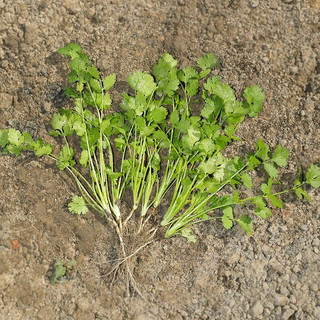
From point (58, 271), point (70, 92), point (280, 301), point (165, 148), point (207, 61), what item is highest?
point (207, 61)

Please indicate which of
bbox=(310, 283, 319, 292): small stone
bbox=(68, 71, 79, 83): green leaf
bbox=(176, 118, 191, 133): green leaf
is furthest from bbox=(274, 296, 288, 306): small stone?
bbox=(68, 71, 79, 83): green leaf

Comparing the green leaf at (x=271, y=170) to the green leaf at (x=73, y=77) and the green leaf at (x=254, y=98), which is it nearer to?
the green leaf at (x=254, y=98)

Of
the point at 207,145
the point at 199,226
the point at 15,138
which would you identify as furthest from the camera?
the point at 199,226

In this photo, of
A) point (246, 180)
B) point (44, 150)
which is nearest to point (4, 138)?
point (44, 150)

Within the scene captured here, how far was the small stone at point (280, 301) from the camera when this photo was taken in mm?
2020

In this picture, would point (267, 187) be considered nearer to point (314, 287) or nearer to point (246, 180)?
point (246, 180)

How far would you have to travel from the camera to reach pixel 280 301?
2.02 metres

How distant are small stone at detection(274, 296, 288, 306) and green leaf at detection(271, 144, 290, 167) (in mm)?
637

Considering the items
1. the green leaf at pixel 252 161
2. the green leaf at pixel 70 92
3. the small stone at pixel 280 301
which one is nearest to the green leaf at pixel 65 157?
the green leaf at pixel 70 92

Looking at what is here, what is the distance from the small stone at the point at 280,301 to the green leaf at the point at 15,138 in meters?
1.42

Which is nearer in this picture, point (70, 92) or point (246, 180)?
point (246, 180)

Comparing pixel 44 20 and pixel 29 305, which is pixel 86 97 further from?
pixel 29 305

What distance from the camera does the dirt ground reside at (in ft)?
6.71

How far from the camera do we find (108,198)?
206cm
